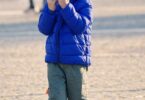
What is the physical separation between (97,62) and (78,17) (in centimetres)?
884

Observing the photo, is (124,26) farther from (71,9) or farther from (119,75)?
(71,9)

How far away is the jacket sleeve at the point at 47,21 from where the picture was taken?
21.2ft

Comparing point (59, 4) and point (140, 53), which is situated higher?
point (59, 4)

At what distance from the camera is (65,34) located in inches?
257

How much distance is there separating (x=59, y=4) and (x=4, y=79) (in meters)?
6.40

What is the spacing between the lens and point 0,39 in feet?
68.6

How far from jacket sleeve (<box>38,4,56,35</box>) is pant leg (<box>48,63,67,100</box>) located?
1.15 feet

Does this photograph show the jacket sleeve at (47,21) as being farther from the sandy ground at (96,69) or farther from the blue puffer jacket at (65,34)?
the sandy ground at (96,69)

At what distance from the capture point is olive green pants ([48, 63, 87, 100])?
6453 millimetres

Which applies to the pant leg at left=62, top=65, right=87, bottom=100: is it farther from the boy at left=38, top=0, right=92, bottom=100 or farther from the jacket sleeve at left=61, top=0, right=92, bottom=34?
the jacket sleeve at left=61, top=0, right=92, bottom=34

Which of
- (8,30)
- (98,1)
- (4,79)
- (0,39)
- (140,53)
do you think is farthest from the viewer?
(98,1)

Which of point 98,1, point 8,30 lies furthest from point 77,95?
point 98,1

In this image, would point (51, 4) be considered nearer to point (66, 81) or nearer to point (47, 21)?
point (47, 21)

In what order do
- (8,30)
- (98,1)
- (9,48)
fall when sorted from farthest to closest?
(98,1) < (8,30) < (9,48)
